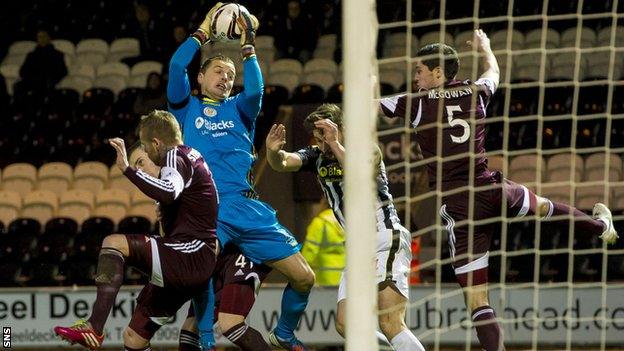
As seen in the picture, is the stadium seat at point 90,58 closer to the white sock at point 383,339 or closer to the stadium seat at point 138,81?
the stadium seat at point 138,81

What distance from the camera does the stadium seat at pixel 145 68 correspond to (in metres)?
14.0

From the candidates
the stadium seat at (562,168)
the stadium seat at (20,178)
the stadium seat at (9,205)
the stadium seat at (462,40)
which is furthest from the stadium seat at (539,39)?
the stadium seat at (9,205)

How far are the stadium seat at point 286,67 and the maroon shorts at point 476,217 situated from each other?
6786mm

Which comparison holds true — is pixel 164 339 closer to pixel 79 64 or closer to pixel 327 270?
pixel 327 270

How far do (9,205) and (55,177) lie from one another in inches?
24.4

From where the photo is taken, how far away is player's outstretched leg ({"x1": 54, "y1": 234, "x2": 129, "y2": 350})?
6223 millimetres

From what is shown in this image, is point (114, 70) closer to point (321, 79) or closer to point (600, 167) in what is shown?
point (321, 79)

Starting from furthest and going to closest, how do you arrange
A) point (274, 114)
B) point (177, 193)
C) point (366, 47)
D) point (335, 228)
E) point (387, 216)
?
point (274, 114)
point (335, 228)
point (387, 216)
point (177, 193)
point (366, 47)

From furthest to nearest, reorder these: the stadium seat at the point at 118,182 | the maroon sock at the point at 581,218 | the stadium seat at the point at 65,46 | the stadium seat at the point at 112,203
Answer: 1. the stadium seat at the point at 65,46
2. the stadium seat at the point at 118,182
3. the stadium seat at the point at 112,203
4. the maroon sock at the point at 581,218

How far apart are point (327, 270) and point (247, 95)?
10.8 feet

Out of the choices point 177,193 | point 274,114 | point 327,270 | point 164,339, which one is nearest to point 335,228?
point 327,270

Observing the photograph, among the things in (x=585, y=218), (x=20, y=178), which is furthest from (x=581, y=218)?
(x=20, y=178)

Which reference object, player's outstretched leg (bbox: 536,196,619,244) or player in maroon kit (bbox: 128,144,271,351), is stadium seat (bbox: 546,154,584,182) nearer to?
player's outstretched leg (bbox: 536,196,619,244)

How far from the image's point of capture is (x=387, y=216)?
7.12 metres
